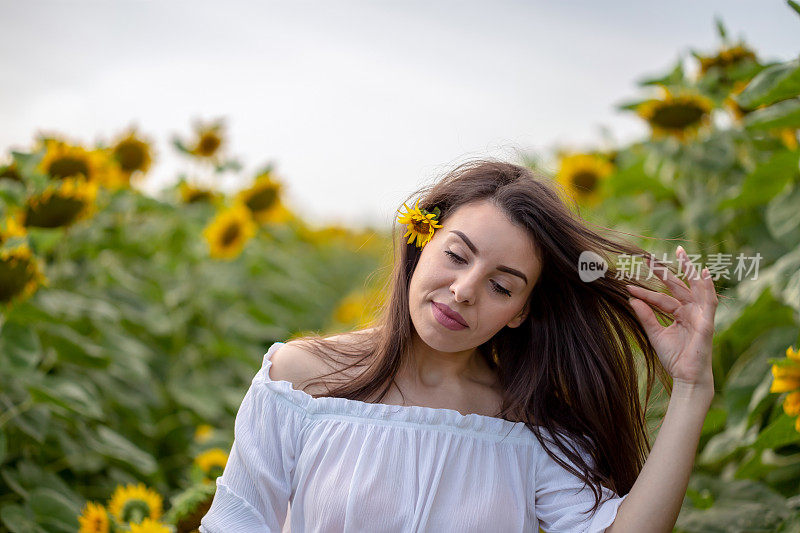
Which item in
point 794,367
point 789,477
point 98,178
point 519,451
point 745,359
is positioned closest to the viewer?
point 794,367

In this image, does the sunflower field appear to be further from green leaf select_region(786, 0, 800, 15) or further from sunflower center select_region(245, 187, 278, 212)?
green leaf select_region(786, 0, 800, 15)

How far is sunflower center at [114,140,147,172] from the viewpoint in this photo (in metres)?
3.46

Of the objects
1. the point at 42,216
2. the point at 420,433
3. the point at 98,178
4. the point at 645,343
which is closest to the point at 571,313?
the point at 645,343

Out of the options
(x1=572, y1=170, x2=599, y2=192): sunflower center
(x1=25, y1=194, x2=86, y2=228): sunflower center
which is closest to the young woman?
(x1=25, y1=194, x2=86, y2=228): sunflower center

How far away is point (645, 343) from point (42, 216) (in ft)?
5.61

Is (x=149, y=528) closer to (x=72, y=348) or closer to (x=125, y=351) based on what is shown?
(x=72, y=348)

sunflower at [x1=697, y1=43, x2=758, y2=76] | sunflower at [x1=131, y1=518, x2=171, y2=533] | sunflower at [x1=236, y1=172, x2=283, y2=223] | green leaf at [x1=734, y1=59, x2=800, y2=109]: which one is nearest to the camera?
sunflower at [x1=131, y1=518, x2=171, y2=533]

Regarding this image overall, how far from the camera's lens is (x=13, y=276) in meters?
2.14

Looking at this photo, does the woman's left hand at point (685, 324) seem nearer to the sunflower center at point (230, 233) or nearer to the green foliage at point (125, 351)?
the green foliage at point (125, 351)

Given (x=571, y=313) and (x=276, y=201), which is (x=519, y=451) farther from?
(x=276, y=201)

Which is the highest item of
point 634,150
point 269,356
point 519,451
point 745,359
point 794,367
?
point 634,150

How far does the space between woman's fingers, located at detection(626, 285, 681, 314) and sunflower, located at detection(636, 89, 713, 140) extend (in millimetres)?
1619

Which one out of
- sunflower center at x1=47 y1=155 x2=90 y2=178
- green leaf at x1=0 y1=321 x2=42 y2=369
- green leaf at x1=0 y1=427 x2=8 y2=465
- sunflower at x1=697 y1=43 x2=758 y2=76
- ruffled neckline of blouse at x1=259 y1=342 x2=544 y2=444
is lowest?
green leaf at x1=0 y1=427 x2=8 y2=465

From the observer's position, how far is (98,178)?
9.68ft
